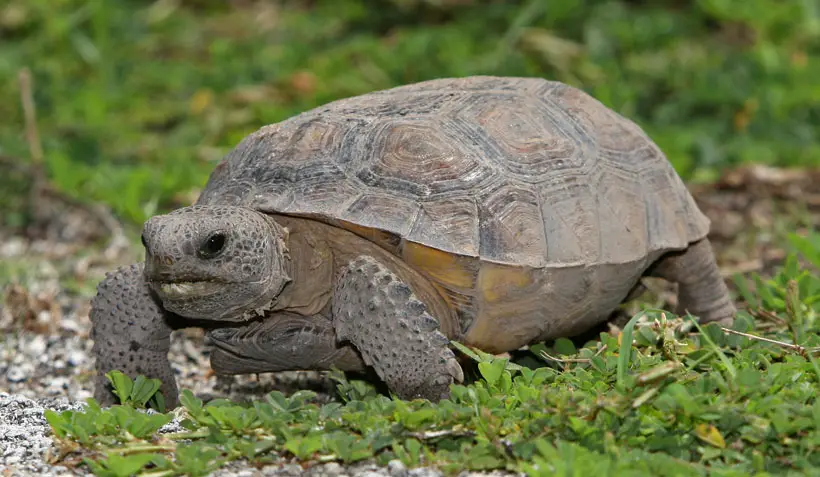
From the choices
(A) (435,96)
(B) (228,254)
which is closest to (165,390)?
(B) (228,254)

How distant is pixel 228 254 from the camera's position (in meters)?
3.47

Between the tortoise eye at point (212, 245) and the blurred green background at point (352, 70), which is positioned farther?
the blurred green background at point (352, 70)

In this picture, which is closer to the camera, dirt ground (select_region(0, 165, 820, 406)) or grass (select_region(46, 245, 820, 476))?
grass (select_region(46, 245, 820, 476))

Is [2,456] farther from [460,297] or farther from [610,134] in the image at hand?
[610,134]

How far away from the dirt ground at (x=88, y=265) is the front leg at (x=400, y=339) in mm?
687

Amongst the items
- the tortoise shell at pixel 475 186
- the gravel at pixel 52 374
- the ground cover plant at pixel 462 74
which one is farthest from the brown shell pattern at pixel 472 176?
the gravel at pixel 52 374

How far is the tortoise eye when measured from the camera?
3390 mm

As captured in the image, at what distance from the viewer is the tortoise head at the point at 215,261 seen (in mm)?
3359

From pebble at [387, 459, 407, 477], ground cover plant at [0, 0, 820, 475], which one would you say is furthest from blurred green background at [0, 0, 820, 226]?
pebble at [387, 459, 407, 477]

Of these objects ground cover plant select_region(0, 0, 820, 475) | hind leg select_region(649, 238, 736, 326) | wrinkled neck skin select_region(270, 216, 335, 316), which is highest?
wrinkled neck skin select_region(270, 216, 335, 316)

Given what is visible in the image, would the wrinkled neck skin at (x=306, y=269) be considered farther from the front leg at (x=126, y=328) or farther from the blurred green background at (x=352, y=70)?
the blurred green background at (x=352, y=70)

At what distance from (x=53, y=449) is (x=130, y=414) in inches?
9.2

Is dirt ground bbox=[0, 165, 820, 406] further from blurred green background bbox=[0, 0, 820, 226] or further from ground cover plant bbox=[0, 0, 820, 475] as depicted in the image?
blurred green background bbox=[0, 0, 820, 226]

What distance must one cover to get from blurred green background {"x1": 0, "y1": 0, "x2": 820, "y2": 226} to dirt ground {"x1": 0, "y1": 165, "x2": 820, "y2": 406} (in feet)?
0.72
